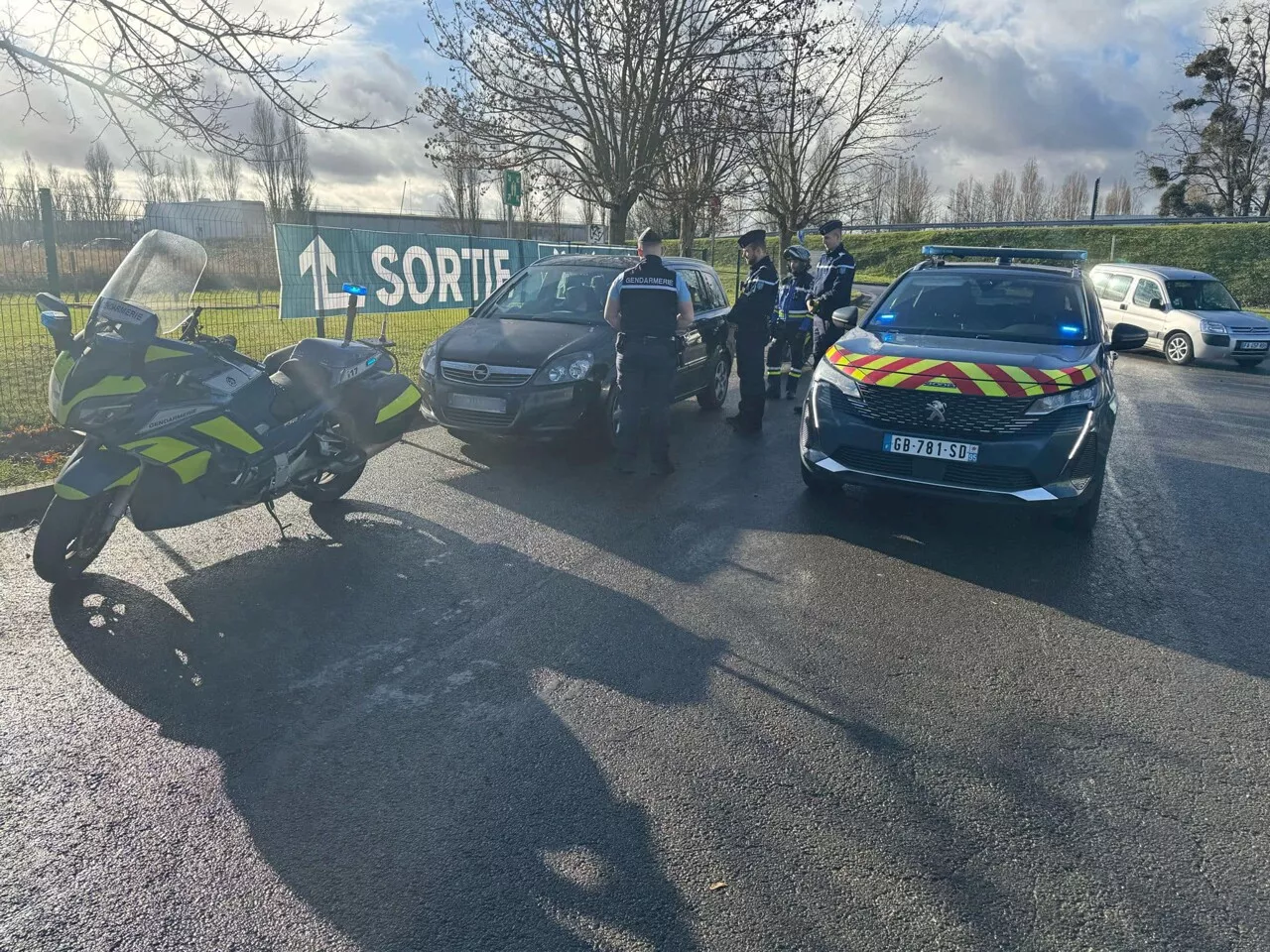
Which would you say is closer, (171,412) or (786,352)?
(171,412)

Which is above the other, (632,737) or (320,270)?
(320,270)

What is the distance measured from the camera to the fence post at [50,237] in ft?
26.8

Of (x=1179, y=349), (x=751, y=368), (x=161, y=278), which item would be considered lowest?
(x=1179, y=349)

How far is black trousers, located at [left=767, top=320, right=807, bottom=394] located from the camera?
10.8 metres

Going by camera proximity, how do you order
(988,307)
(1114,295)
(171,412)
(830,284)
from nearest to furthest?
(171,412) → (988,307) → (830,284) → (1114,295)

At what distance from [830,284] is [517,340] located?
391 centimetres

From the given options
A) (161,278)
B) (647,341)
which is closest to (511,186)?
(647,341)

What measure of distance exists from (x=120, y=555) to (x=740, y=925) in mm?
4243

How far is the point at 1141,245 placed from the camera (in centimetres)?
3541

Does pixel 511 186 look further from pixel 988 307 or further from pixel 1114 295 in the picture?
pixel 1114 295

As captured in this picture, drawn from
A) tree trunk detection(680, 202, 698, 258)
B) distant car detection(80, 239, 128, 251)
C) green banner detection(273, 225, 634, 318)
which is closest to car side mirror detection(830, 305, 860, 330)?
green banner detection(273, 225, 634, 318)

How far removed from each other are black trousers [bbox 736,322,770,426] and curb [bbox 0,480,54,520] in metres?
5.74

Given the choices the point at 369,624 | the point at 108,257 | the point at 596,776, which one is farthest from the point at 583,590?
the point at 108,257

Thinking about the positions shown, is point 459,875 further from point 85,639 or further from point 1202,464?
point 1202,464
